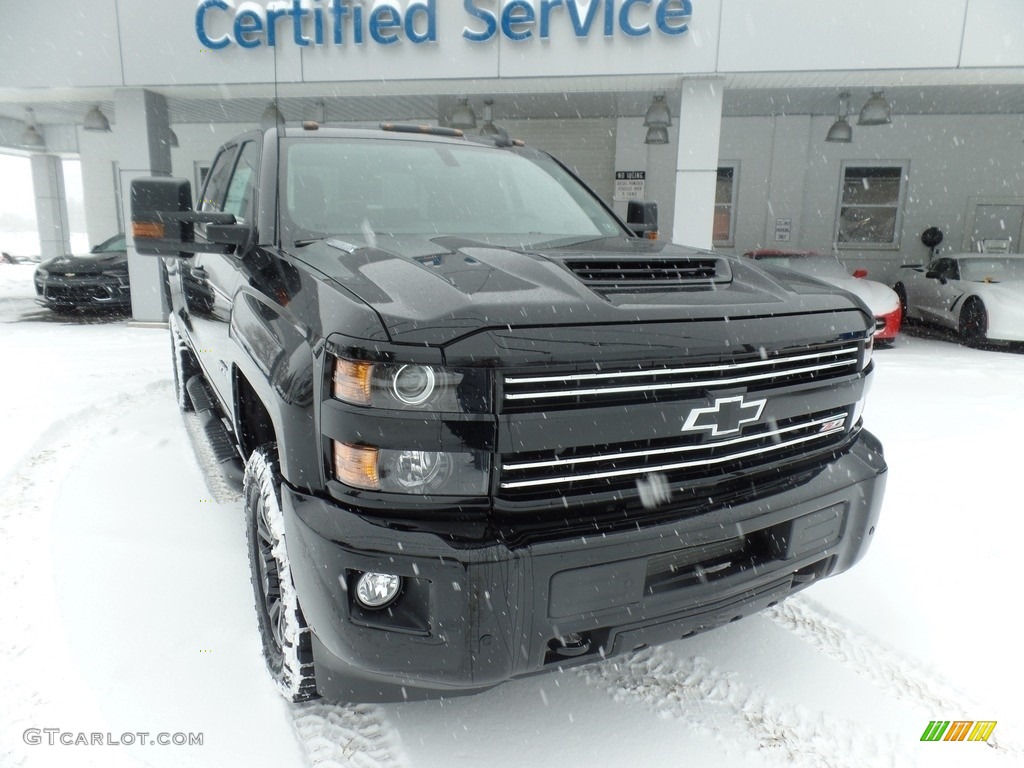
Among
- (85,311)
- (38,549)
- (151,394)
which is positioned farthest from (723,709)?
(85,311)

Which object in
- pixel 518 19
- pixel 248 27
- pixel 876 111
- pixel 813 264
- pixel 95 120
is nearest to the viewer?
pixel 518 19

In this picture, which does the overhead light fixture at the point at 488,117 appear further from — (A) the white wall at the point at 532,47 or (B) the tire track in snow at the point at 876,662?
(B) the tire track in snow at the point at 876,662

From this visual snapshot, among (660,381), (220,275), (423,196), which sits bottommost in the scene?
(660,381)

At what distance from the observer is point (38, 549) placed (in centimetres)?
300

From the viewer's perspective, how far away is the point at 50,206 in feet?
63.0

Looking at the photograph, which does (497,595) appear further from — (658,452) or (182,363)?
(182,363)

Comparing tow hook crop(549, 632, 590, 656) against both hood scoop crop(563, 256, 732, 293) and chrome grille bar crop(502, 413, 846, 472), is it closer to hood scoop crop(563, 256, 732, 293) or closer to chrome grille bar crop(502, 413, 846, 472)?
chrome grille bar crop(502, 413, 846, 472)

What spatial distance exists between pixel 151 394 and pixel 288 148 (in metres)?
3.98

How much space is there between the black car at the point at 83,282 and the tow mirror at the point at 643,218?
9864 mm

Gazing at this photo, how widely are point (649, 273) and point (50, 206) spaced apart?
22099 mm

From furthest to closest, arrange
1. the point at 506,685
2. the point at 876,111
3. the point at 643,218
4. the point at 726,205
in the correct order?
the point at 726,205
the point at 876,111
the point at 643,218
the point at 506,685

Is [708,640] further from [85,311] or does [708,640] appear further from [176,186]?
[85,311]

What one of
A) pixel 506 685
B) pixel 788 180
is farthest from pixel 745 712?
pixel 788 180

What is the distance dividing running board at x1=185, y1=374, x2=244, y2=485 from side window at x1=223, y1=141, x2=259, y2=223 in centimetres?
103
